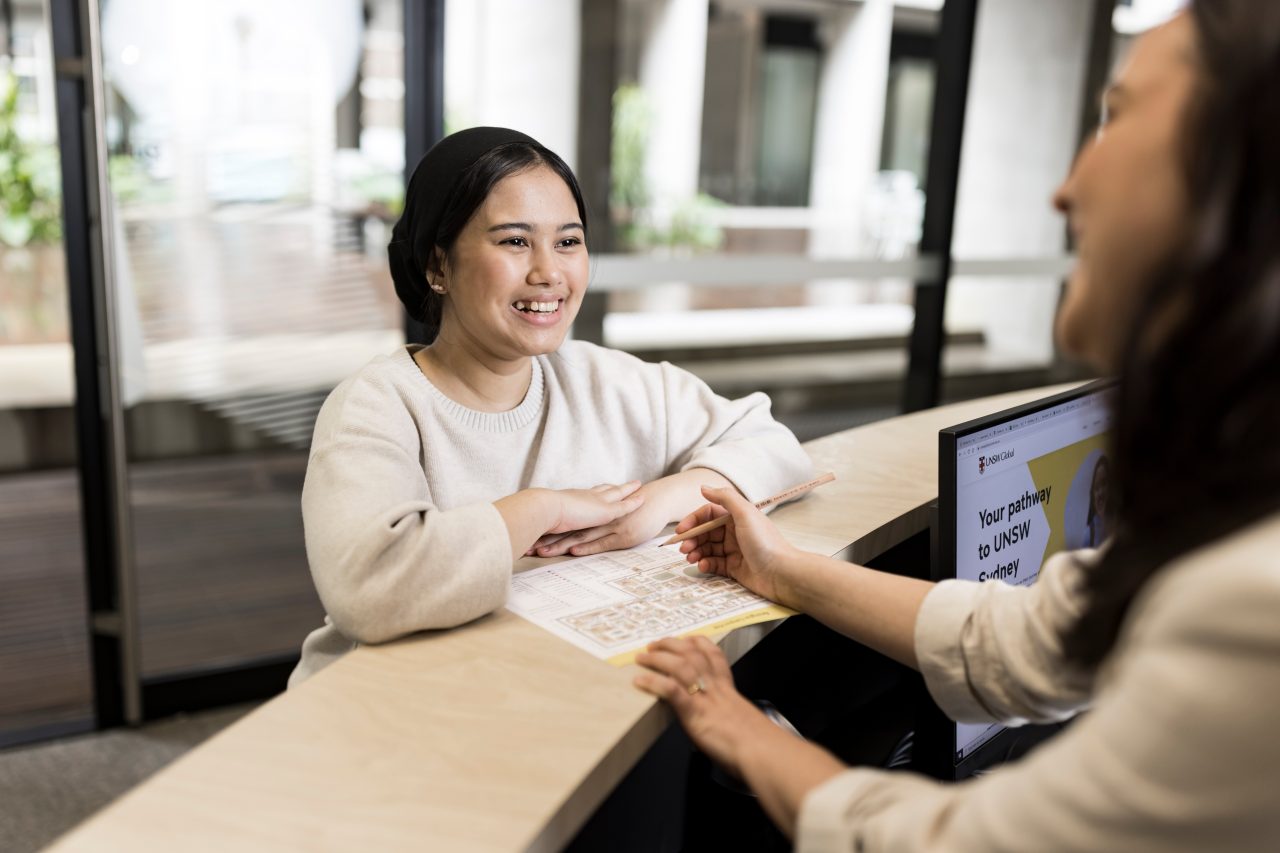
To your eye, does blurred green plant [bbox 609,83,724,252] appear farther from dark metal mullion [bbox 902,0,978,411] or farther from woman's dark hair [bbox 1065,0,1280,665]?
woman's dark hair [bbox 1065,0,1280,665]

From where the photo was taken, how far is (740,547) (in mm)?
1313

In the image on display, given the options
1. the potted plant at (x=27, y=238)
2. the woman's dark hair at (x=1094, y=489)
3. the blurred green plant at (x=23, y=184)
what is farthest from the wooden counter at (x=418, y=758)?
the blurred green plant at (x=23, y=184)

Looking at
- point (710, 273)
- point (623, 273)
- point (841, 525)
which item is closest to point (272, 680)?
point (623, 273)

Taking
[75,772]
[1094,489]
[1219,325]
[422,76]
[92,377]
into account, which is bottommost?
[75,772]

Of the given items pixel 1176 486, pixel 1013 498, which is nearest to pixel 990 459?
pixel 1013 498

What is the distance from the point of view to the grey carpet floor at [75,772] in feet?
7.71

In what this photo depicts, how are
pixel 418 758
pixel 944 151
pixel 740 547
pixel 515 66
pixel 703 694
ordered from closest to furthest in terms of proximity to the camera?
pixel 418 758
pixel 703 694
pixel 740 547
pixel 515 66
pixel 944 151

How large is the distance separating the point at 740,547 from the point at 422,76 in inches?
78.3

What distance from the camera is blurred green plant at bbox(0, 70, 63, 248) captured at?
107 inches

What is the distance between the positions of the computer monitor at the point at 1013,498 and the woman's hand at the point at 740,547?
0.61 ft

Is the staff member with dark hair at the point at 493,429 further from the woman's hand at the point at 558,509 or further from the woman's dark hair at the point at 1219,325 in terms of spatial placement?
the woman's dark hair at the point at 1219,325

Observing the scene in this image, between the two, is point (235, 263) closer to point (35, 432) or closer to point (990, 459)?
point (35, 432)

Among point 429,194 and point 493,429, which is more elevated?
point 429,194

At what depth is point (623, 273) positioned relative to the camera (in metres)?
3.23
